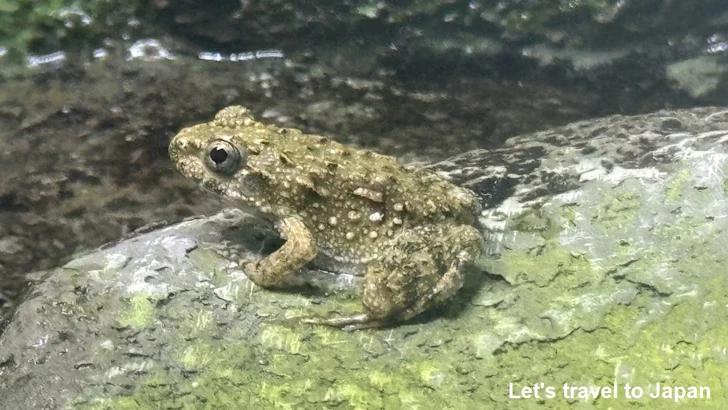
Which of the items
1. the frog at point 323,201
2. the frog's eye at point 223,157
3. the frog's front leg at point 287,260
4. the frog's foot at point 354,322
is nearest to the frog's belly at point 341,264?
the frog at point 323,201

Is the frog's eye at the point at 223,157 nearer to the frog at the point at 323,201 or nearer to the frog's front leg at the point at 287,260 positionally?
the frog at the point at 323,201

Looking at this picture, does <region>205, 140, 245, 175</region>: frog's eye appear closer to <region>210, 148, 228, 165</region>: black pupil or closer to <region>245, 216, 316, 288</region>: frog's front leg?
<region>210, 148, 228, 165</region>: black pupil

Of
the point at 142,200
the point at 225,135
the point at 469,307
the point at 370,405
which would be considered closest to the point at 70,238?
the point at 142,200

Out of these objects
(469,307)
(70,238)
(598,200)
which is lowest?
(70,238)

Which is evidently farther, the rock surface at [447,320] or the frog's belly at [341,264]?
the frog's belly at [341,264]

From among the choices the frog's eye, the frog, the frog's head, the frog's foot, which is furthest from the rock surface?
the frog's eye

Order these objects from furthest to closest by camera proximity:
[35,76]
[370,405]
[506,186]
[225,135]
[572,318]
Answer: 1. [35,76]
2. [506,186]
3. [225,135]
4. [572,318]
5. [370,405]

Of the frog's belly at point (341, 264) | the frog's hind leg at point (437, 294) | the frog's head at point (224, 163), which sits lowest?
the frog's belly at point (341, 264)

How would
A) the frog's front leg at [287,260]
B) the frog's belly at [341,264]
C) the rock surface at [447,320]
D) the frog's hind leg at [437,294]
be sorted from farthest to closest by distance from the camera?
the frog's belly at [341,264], the frog's front leg at [287,260], the frog's hind leg at [437,294], the rock surface at [447,320]

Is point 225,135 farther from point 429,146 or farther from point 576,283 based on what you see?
point 576,283
